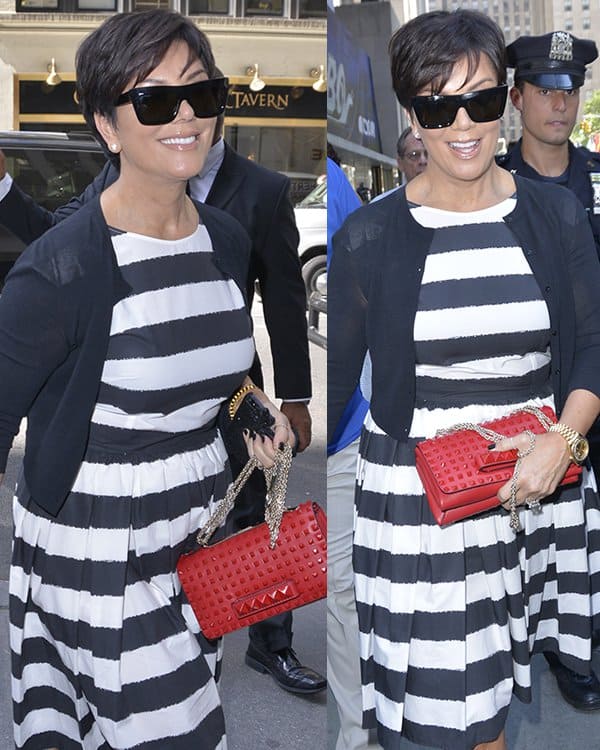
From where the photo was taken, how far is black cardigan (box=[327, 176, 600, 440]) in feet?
5.89

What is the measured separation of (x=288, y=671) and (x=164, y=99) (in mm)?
1721

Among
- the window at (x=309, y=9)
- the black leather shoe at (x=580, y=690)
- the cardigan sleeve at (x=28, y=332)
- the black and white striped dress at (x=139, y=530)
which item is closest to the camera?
the cardigan sleeve at (x=28, y=332)

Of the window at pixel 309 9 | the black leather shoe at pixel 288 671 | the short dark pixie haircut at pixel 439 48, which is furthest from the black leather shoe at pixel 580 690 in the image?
the window at pixel 309 9

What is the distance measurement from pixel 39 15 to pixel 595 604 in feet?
11.0

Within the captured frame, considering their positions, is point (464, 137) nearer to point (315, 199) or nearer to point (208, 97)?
point (208, 97)

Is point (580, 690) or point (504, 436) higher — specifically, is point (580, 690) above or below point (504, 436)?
below

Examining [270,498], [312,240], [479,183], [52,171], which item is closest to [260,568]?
[270,498]

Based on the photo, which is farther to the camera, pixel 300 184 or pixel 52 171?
pixel 52 171

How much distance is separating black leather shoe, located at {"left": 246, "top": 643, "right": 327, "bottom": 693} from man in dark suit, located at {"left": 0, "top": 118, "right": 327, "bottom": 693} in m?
0.40

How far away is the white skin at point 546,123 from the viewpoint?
8.37 ft

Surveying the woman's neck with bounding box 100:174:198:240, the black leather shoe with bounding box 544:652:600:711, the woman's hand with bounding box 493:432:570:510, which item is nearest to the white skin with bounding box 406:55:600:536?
the woman's hand with bounding box 493:432:570:510

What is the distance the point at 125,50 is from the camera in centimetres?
172

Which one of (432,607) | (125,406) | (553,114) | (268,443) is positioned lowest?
(432,607)

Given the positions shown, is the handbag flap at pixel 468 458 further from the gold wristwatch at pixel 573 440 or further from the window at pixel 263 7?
the window at pixel 263 7
